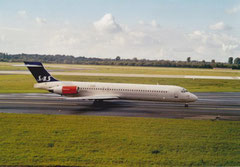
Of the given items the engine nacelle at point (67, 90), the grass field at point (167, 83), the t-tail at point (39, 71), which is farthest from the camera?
the grass field at point (167, 83)

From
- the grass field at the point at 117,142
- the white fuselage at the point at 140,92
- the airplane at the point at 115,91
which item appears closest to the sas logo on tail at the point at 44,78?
the airplane at the point at 115,91

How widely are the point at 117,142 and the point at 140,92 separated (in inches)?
569

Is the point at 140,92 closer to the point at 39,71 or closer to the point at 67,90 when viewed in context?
the point at 67,90

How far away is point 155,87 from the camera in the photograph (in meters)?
29.2

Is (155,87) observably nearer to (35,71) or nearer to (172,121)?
(172,121)

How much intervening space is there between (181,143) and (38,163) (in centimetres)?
883

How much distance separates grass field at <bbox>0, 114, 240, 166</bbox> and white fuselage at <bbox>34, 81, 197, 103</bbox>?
330 inches

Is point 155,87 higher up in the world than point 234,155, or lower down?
higher up

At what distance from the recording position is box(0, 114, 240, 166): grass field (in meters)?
12.8

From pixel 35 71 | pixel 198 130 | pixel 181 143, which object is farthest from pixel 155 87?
pixel 35 71

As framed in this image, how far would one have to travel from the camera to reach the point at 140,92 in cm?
2895

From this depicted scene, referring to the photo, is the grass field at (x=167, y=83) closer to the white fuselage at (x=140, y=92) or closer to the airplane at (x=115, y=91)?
the airplane at (x=115, y=91)

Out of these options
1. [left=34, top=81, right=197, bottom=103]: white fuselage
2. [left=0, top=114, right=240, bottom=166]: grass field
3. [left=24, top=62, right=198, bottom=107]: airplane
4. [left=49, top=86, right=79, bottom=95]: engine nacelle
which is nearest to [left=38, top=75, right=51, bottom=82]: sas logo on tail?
[left=24, top=62, right=198, bottom=107]: airplane

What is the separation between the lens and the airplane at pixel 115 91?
28688 mm
